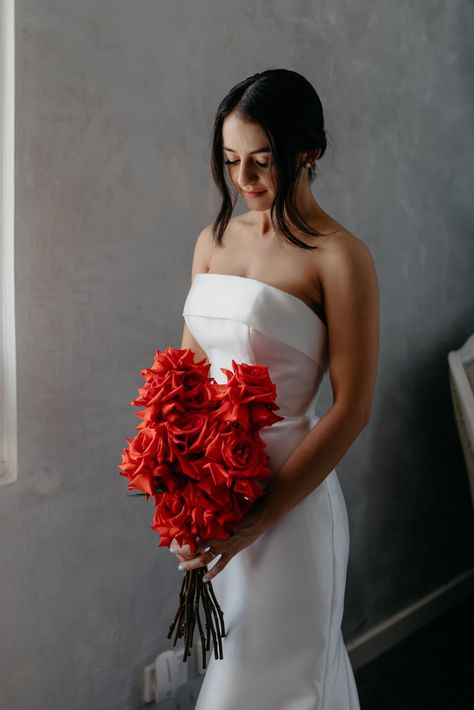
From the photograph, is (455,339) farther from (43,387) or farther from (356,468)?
(43,387)

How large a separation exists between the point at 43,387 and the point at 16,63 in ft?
2.37

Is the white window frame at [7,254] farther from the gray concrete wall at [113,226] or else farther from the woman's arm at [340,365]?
the woman's arm at [340,365]

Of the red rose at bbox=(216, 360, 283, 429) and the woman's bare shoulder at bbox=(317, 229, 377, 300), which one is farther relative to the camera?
the woman's bare shoulder at bbox=(317, 229, 377, 300)

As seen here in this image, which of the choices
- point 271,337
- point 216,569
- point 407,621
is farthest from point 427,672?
point 271,337

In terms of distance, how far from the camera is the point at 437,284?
278 centimetres

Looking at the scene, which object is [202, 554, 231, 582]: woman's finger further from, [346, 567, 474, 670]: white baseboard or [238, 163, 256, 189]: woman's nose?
[346, 567, 474, 670]: white baseboard

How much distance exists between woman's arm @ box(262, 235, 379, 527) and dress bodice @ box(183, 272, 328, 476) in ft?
0.18

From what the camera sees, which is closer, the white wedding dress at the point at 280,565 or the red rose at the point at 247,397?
the red rose at the point at 247,397

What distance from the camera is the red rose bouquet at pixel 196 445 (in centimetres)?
127

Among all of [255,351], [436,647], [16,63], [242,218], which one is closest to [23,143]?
[16,63]

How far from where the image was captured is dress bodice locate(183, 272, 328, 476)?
148 cm

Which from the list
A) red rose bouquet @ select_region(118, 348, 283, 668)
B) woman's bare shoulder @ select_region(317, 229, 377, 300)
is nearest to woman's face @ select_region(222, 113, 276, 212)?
woman's bare shoulder @ select_region(317, 229, 377, 300)

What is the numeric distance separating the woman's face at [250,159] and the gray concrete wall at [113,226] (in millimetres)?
402

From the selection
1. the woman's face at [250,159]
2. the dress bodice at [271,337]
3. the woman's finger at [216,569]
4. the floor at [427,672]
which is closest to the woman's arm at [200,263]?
the dress bodice at [271,337]
